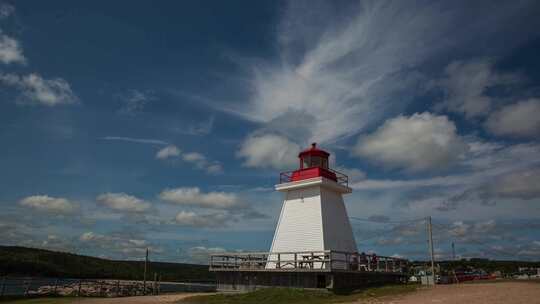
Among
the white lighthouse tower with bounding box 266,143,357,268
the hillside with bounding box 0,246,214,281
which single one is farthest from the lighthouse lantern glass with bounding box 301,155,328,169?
the hillside with bounding box 0,246,214,281

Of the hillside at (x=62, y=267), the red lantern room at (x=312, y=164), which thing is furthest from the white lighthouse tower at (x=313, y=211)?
the hillside at (x=62, y=267)

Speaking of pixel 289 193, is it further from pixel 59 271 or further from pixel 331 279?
pixel 59 271

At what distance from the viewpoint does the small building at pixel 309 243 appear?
22.3m

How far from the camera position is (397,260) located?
2700 cm

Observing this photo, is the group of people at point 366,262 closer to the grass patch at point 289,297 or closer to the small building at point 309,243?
the small building at point 309,243

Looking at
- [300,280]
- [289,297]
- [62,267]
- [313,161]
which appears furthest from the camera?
[62,267]

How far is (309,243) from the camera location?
77.7ft

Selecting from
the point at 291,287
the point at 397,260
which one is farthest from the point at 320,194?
the point at 397,260

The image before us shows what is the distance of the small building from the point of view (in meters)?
22.3

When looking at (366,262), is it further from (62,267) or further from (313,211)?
(62,267)

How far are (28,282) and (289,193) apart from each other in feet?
56.6

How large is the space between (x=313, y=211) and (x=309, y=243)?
1.89 metres

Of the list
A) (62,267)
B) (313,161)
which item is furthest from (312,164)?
(62,267)

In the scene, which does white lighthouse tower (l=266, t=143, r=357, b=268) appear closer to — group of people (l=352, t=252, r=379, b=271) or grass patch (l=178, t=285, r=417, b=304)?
group of people (l=352, t=252, r=379, b=271)
